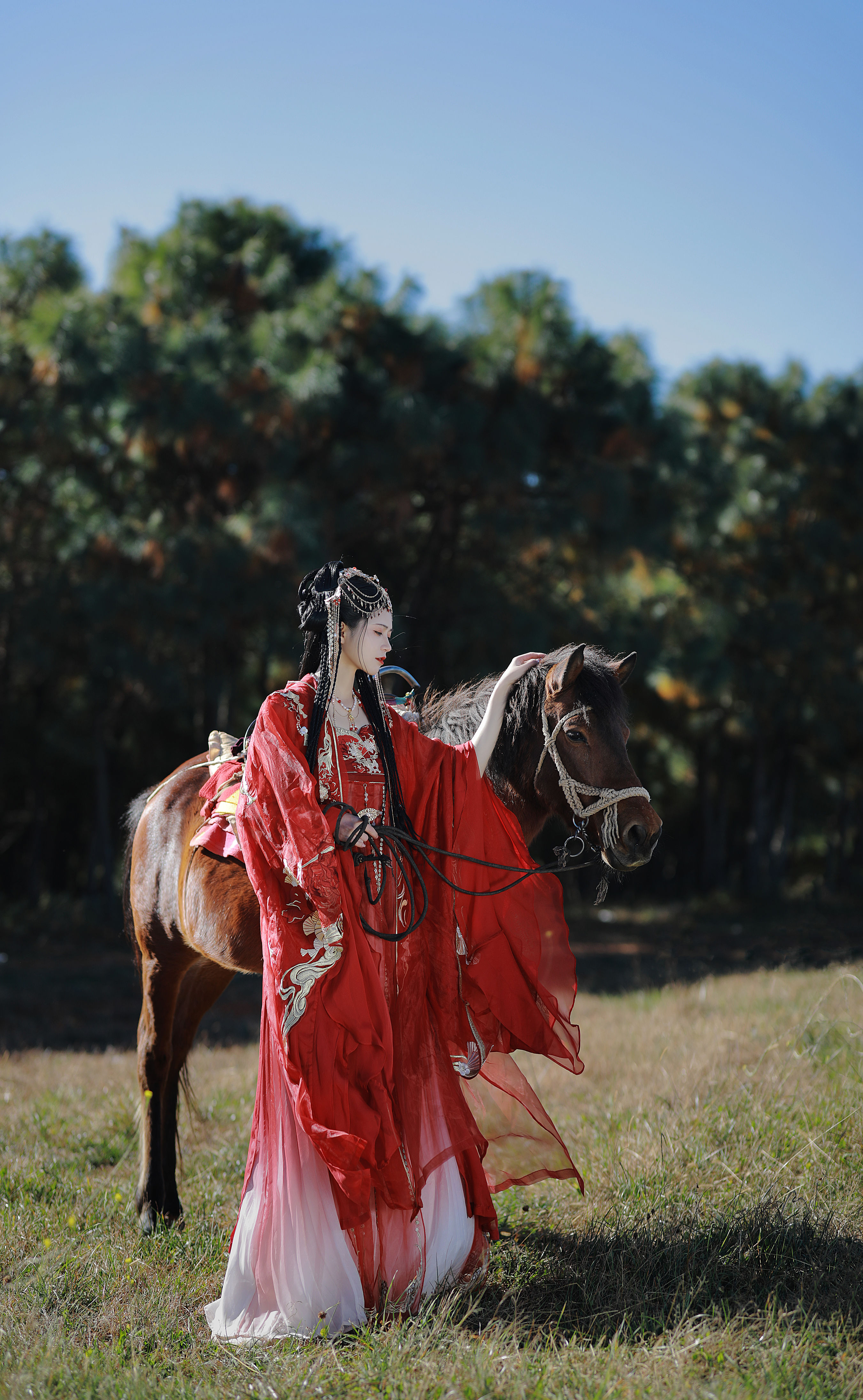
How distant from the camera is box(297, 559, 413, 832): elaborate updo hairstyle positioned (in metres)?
3.07

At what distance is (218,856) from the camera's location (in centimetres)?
341

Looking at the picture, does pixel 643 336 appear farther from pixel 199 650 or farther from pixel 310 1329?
pixel 310 1329

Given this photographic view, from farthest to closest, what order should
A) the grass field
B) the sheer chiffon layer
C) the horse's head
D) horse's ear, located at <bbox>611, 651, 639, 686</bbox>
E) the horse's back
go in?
the horse's back
horse's ear, located at <bbox>611, 651, 639, 686</bbox>
the horse's head
the sheer chiffon layer
the grass field

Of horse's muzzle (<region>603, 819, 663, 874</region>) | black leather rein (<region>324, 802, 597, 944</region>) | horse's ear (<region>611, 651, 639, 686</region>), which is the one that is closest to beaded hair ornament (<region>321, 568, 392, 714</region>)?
black leather rein (<region>324, 802, 597, 944</region>)

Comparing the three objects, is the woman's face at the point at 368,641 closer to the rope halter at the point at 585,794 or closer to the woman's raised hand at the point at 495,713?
the woman's raised hand at the point at 495,713

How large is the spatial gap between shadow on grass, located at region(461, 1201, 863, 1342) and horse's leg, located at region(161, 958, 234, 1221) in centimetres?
138

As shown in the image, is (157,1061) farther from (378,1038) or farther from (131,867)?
(378,1038)

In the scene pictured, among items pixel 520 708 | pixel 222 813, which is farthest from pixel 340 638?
pixel 222 813

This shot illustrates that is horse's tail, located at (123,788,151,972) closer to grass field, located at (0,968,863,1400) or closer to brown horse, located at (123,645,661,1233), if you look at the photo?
brown horse, located at (123,645,661,1233)

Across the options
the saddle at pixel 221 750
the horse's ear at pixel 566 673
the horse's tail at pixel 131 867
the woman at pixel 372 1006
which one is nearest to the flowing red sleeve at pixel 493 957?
the woman at pixel 372 1006

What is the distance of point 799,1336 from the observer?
2568mm

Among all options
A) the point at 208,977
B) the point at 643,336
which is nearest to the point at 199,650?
the point at 643,336

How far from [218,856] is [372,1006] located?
2.70 feet

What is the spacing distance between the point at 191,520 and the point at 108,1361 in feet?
33.7
